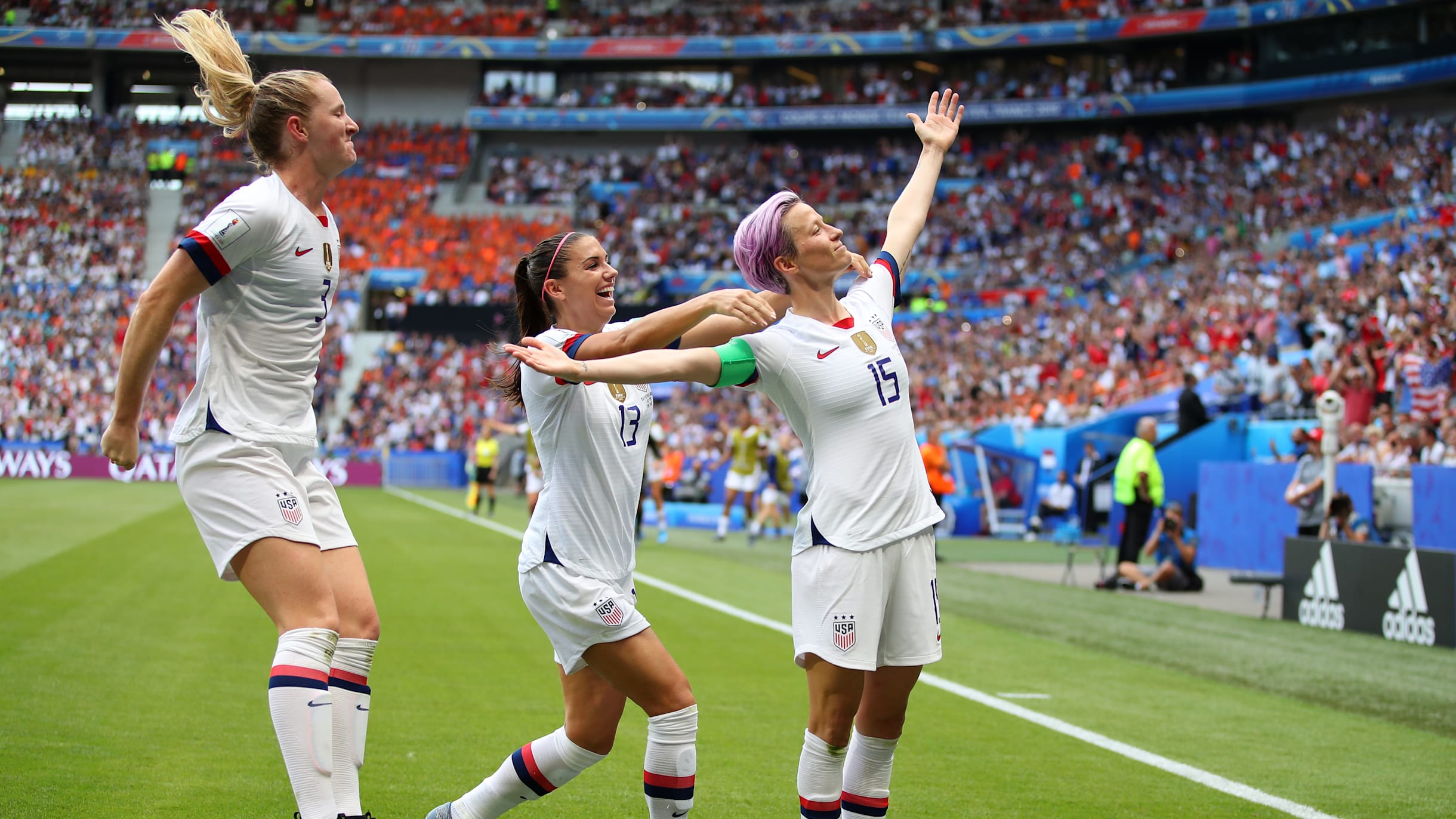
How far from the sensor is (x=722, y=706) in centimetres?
791

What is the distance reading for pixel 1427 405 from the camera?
17.8m

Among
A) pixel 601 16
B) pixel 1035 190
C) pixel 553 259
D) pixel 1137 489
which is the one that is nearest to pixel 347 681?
pixel 553 259

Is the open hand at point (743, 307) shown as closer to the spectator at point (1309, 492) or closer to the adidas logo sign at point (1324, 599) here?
the adidas logo sign at point (1324, 599)

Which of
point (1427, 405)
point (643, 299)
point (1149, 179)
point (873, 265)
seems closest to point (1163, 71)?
point (1149, 179)

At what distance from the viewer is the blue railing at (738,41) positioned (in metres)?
44.2

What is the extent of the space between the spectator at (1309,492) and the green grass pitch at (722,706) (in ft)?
8.61

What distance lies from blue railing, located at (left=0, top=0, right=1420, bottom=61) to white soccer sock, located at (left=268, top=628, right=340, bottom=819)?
41.3 metres

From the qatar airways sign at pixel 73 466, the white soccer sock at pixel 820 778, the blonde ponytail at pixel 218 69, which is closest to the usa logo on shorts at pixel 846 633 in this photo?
the white soccer sock at pixel 820 778

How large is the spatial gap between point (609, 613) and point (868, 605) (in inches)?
32.4

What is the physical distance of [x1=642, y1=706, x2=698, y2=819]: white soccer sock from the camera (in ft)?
13.2

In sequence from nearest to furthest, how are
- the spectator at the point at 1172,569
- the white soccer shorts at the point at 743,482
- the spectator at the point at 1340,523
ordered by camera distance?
the spectator at the point at 1340,523 → the spectator at the point at 1172,569 → the white soccer shorts at the point at 743,482

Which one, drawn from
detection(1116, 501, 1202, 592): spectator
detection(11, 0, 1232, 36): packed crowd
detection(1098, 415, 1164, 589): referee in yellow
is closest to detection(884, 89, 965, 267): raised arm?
detection(1098, 415, 1164, 589): referee in yellow

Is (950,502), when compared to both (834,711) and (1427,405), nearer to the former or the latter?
(1427,405)

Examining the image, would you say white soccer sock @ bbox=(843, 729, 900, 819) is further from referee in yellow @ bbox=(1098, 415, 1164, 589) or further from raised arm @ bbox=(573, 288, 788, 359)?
referee in yellow @ bbox=(1098, 415, 1164, 589)
